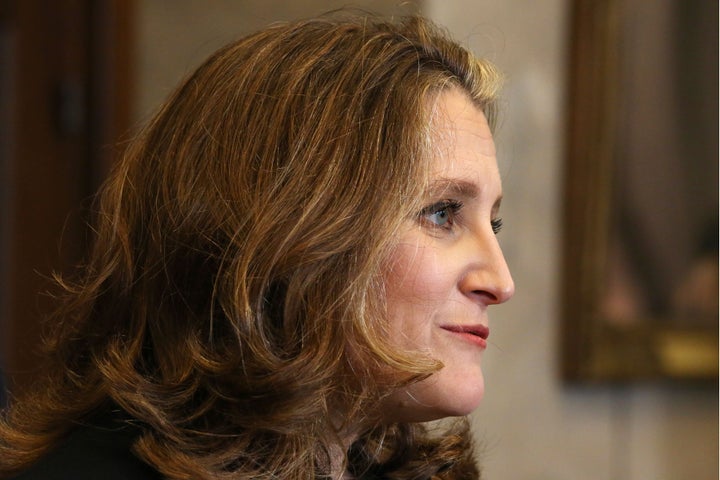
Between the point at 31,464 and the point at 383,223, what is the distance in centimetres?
59

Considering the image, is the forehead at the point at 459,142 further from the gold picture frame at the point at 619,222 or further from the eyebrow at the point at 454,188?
the gold picture frame at the point at 619,222

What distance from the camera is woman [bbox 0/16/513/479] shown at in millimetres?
1438

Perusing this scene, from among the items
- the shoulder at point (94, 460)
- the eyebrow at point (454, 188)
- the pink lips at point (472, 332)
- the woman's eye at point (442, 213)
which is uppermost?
the eyebrow at point (454, 188)

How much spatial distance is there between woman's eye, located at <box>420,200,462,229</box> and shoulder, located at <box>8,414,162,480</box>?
515mm

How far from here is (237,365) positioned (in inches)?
56.6

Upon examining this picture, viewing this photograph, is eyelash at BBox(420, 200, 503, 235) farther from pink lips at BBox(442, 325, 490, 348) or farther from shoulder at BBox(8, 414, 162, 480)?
shoulder at BBox(8, 414, 162, 480)

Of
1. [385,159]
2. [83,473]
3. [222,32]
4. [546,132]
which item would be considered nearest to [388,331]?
[385,159]

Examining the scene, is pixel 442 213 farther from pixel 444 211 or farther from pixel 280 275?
pixel 280 275

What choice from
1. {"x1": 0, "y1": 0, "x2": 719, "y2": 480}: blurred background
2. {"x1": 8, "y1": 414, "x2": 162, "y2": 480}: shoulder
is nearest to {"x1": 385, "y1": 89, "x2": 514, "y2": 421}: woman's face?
{"x1": 8, "y1": 414, "x2": 162, "y2": 480}: shoulder

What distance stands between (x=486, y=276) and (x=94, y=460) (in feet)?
1.99

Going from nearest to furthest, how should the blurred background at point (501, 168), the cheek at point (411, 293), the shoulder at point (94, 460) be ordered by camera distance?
the shoulder at point (94, 460) → the cheek at point (411, 293) → the blurred background at point (501, 168)

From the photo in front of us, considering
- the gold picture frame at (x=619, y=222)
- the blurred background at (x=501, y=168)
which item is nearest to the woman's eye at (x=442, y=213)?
the blurred background at (x=501, y=168)

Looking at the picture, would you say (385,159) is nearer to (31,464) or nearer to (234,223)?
(234,223)

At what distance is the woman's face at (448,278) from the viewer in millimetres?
1520
